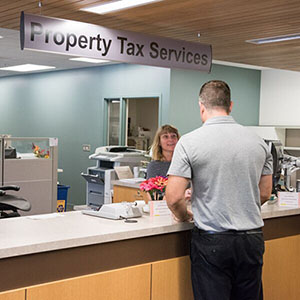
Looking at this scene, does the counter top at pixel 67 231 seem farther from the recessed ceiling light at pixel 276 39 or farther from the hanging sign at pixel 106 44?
the recessed ceiling light at pixel 276 39

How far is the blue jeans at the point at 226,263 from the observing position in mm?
2627

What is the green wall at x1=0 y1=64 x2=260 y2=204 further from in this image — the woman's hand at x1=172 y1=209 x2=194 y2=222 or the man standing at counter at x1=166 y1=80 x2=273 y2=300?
the man standing at counter at x1=166 y1=80 x2=273 y2=300

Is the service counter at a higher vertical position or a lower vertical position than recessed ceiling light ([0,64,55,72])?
lower

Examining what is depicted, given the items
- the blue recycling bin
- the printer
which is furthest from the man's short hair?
the blue recycling bin

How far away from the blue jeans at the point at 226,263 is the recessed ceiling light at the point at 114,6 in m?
2.21

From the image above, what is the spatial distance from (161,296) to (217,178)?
796mm

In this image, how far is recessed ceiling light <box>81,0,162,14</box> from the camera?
13.8 ft

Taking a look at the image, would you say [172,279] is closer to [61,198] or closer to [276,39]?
[276,39]

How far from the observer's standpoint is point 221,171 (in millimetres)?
2598

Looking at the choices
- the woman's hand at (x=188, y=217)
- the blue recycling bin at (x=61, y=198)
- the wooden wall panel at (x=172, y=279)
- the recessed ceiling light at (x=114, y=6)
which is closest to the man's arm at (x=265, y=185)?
the woman's hand at (x=188, y=217)

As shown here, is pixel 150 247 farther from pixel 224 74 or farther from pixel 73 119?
pixel 73 119

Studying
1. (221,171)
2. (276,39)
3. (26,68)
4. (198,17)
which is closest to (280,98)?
(276,39)

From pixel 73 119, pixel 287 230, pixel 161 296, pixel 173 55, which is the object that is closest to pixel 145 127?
pixel 73 119

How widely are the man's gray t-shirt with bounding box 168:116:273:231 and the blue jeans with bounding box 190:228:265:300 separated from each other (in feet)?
0.18
